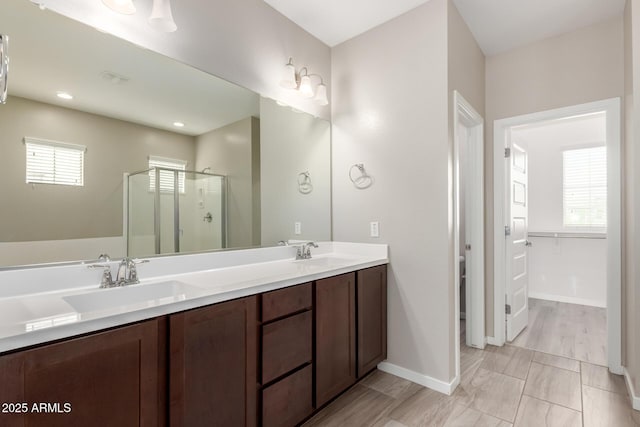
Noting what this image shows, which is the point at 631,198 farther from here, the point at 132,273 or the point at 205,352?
the point at 132,273

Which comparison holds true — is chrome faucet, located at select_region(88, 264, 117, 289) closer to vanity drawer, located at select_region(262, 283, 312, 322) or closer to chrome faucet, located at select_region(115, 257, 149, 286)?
chrome faucet, located at select_region(115, 257, 149, 286)

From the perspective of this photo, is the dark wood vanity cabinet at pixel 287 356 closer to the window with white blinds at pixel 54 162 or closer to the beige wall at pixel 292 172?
the beige wall at pixel 292 172

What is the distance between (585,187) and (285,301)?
458 cm

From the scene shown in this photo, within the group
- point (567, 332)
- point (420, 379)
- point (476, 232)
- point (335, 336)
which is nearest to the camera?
point (335, 336)

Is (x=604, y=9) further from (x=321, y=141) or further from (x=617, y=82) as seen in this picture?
(x=321, y=141)

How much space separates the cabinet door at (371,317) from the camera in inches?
80.8

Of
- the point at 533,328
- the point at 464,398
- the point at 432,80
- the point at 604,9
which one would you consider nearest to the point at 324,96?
the point at 432,80

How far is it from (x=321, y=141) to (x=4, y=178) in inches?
76.9

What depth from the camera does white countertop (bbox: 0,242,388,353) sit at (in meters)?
0.89

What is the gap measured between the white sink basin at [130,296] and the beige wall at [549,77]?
8.58 ft

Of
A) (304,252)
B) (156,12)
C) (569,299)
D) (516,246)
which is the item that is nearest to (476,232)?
(516,246)

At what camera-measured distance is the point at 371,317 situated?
7.06 feet

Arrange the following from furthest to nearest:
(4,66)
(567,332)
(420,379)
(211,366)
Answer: (567,332)
(420,379)
(211,366)
(4,66)

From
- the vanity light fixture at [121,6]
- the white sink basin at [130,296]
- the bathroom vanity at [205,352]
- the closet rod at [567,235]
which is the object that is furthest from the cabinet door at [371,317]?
the closet rod at [567,235]
